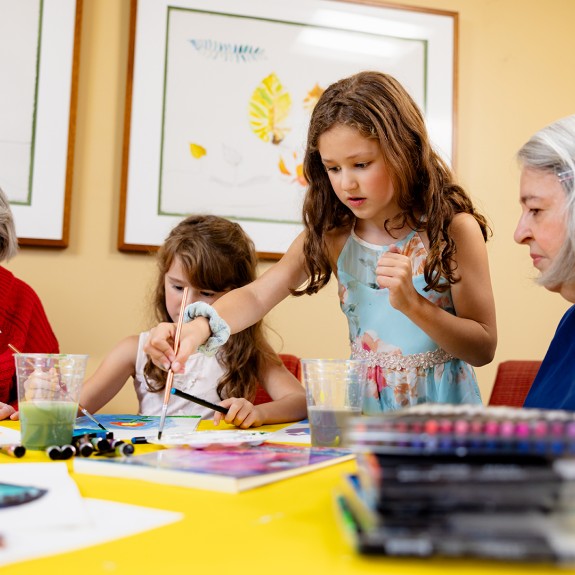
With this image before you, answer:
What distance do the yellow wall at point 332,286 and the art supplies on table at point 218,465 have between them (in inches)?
53.9

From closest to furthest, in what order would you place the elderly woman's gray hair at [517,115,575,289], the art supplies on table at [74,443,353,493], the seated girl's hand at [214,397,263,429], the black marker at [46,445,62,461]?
the art supplies on table at [74,443,353,493]
the black marker at [46,445,62,461]
the elderly woman's gray hair at [517,115,575,289]
the seated girl's hand at [214,397,263,429]

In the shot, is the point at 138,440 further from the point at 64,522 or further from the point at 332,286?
the point at 332,286

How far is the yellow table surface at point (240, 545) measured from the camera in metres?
0.46

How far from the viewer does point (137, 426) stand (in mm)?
1254

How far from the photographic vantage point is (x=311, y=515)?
61 cm

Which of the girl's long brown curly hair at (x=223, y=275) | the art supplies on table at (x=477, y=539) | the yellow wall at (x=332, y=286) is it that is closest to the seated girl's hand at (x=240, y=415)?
the girl's long brown curly hair at (x=223, y=275)

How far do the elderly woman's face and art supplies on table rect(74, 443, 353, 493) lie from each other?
18.3 inches

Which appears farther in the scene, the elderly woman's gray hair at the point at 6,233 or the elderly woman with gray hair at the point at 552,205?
the elderly woman's gray hair at the point at 6,233

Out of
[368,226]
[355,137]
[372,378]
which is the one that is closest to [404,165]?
[355,137]

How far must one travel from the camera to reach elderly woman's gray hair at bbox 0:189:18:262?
183 centimetres

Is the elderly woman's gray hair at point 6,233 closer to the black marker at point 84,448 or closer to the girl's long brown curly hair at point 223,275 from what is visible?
the girl's long brown curly hair at point 223,275

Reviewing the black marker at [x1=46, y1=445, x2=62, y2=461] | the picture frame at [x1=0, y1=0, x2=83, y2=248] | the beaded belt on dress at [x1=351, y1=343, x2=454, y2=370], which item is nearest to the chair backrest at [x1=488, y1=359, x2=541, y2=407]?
the beaded belt on dress at [x1=351, y1=343, x2=454, y2=370]

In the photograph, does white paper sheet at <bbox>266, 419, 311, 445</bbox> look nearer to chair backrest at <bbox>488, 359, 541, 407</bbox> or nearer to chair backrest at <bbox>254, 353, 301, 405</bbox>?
chair backrest at <bbox>254, 353, 301, 405</bbox>

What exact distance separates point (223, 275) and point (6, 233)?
585mm
